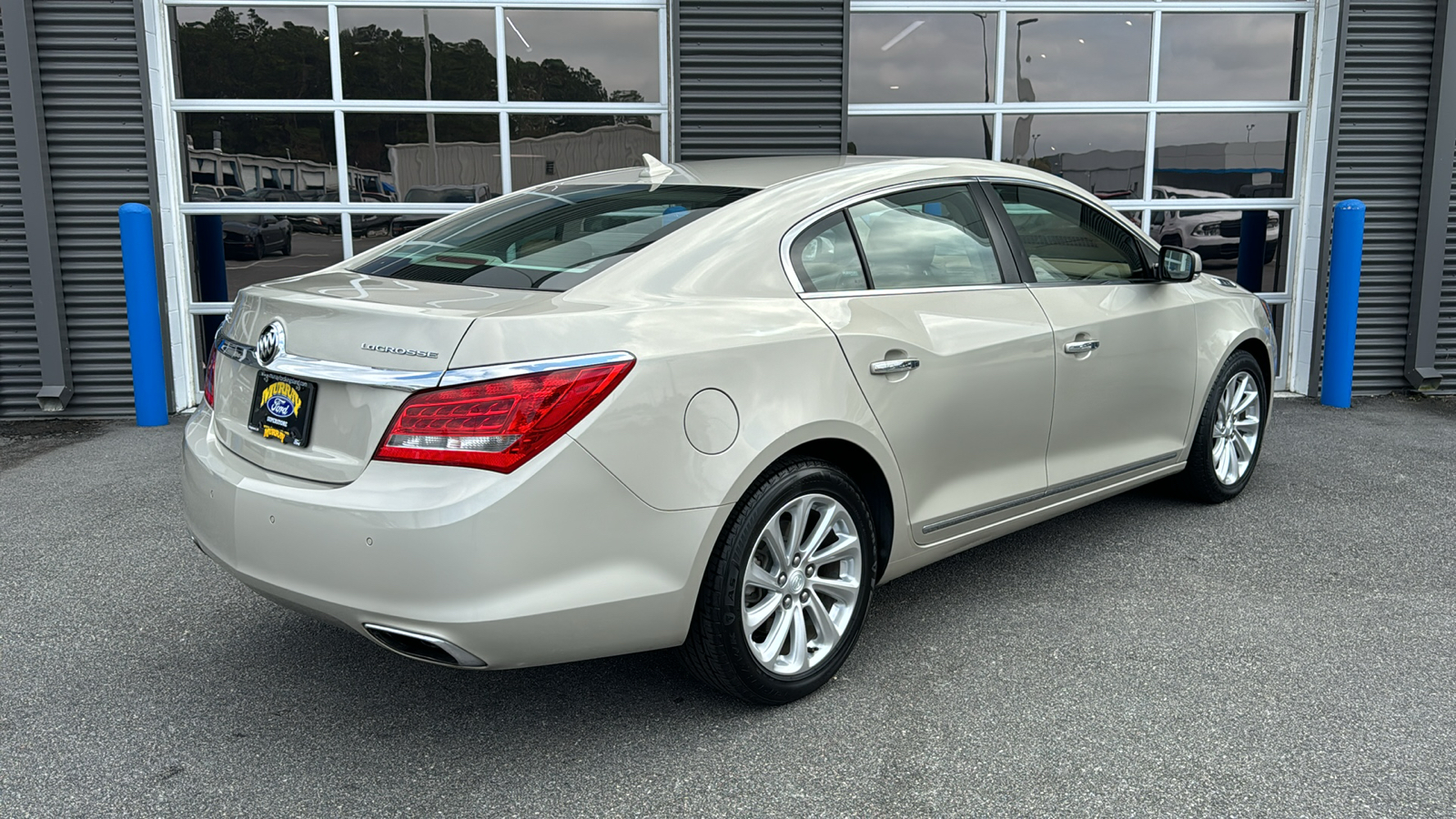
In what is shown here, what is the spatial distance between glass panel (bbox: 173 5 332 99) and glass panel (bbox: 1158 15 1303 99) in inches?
230

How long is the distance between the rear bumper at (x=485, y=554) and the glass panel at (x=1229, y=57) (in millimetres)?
6705

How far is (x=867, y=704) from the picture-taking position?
3.21 meters

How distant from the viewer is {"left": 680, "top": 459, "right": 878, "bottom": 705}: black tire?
2.90m

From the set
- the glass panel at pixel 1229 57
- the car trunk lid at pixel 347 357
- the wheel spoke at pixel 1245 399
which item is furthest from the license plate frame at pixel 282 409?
the glass panel at pixel 1229 57

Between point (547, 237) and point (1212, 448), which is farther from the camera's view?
point (1212, 448)

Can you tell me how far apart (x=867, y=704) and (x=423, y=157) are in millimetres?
5763

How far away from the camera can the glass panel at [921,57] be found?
781 cm

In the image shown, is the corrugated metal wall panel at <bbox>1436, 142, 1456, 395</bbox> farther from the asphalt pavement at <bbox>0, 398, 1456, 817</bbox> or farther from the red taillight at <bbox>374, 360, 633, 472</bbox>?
the red taillight at <bbox>374, 360, 633, 472</bbox>

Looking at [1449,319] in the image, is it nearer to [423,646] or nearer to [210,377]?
[423,646]

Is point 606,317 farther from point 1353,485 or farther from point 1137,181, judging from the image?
point 1137,181

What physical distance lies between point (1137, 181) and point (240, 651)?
6.81 meters

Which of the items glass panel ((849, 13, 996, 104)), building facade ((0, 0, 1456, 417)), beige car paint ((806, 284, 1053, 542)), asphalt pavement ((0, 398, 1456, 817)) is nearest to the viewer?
asphalt pavement ((0, 398, 1456, 817))

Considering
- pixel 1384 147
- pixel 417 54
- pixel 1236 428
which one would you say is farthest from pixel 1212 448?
pixel 417 54

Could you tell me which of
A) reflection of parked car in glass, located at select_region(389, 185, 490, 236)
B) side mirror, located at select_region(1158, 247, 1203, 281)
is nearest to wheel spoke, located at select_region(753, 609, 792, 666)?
side mirror, located at select_region(1158, 247, 1203, 281)
